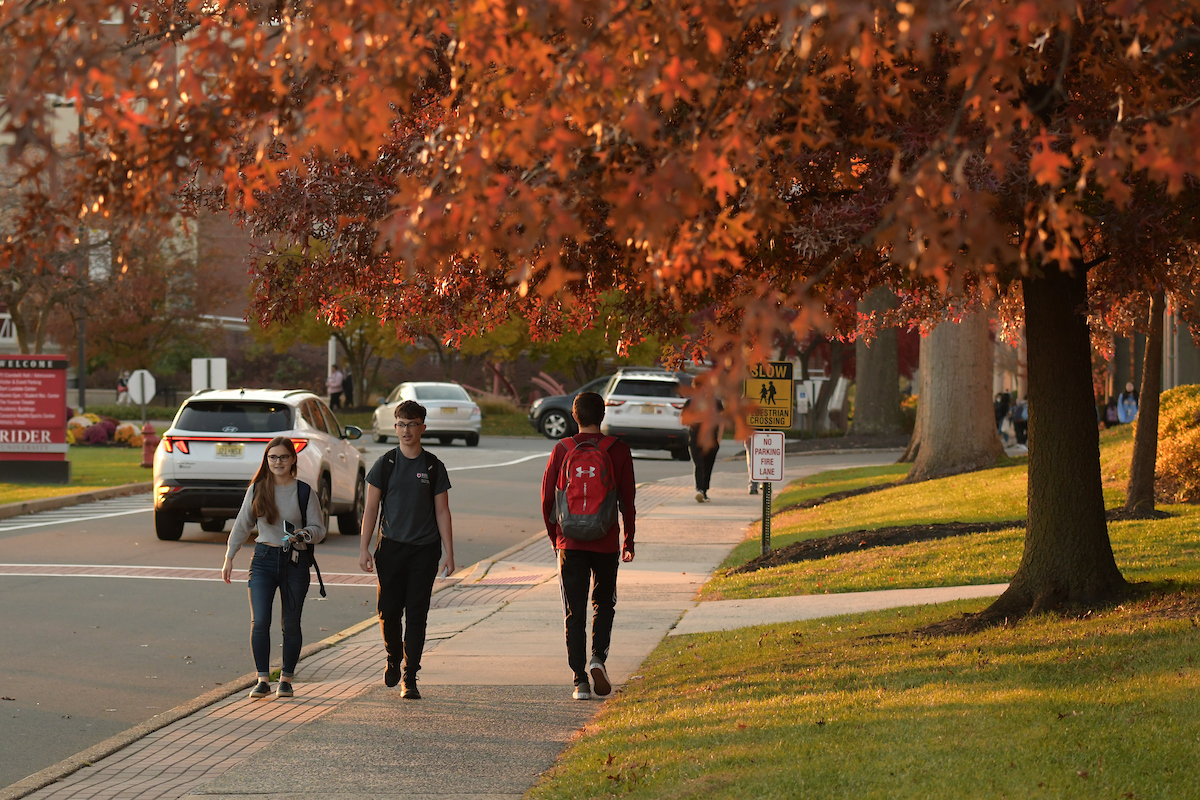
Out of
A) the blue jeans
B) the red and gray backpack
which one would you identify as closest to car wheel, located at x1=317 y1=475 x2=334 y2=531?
the blue jeans

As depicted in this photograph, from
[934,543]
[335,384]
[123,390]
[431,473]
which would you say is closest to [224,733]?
[431,473]

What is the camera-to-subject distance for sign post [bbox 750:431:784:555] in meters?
14.0

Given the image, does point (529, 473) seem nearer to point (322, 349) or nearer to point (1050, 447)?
point (1050, 447)

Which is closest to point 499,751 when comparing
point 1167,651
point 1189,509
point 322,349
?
point 1167,651

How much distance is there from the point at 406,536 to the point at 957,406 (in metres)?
17.0

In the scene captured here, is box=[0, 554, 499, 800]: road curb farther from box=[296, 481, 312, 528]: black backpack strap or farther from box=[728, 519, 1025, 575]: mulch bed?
box=[728, 519, 1025, 575]: mulch bed

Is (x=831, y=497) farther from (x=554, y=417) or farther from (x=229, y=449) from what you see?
(x=554, y=417)

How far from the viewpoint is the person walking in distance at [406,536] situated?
327 inches

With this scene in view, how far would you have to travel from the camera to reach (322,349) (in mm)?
64875

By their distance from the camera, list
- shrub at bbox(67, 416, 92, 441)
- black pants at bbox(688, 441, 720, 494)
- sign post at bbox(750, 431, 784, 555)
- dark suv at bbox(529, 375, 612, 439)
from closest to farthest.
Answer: sign post at bbox(750, 431, 784, 555)
black pants at bbox(688, 441, 720, 494)
shrub at bbox(67, 416, 92, 441)
dark suv at bbox(529, 375, 612, 439)

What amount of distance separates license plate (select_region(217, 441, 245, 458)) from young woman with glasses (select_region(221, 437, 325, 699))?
7329 mm

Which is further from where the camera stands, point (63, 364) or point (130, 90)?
point (63, 364)

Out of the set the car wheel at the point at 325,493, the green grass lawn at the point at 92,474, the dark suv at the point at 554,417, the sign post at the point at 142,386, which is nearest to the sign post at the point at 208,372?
the green grass lawn at the point at 92,474

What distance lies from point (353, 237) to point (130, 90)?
3.54m
